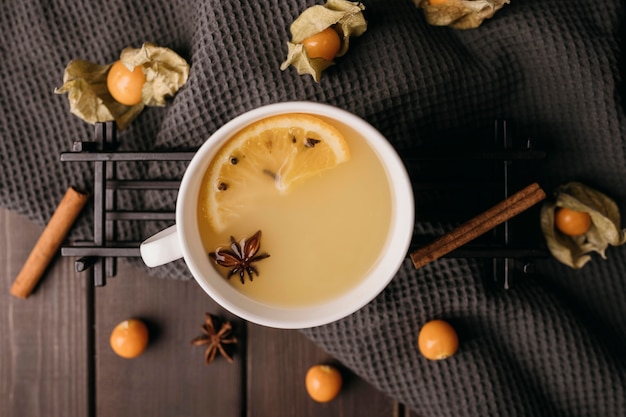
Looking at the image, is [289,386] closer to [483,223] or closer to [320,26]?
[483,223]

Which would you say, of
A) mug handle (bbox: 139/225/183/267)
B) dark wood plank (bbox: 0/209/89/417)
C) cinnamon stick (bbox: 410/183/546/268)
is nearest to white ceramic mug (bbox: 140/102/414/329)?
mug handle (bbox: 139/225/183/267)

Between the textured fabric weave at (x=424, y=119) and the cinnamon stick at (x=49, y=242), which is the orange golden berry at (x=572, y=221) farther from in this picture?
the cinnamon stick at (x=49, y=242)

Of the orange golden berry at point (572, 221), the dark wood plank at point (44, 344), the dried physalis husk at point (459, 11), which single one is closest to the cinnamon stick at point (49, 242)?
the dark wood plank at point (44, 344)

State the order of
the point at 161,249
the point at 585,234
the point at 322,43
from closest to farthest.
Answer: the point at 161,249 → the point at 322,43 → the point at 585,234

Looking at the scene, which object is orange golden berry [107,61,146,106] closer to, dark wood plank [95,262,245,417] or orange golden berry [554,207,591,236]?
dark wood plank [95,262,245,417]

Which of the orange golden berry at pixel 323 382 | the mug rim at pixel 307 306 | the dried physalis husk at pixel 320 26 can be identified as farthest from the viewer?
the orange golden berry at pixel 323 382

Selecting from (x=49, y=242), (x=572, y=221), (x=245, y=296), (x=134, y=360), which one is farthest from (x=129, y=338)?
(x=572, y=221)

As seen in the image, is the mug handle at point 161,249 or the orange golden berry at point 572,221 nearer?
the mug handle at point 161,249
